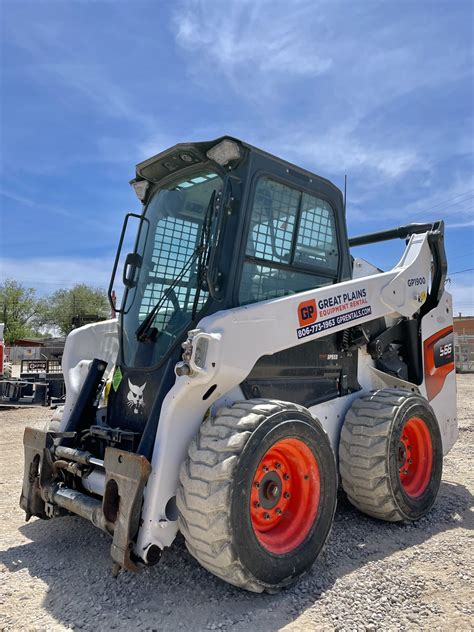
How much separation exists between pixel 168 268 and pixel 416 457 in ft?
9.10

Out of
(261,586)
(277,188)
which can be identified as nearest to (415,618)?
(261,586)

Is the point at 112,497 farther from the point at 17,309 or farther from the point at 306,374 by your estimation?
the point at 17,309

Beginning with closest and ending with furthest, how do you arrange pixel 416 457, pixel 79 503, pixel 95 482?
1. pixel 79 503
2. pixel 95 482
3. pixel 416 457

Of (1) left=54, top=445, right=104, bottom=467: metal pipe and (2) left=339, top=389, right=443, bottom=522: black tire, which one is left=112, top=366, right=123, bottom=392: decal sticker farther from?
(2) left=339, top=389, right=443, bottom=522: black tire

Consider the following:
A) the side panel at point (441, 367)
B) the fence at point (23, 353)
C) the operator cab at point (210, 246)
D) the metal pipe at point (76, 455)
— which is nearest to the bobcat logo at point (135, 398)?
the operator cab at point (210, 246)

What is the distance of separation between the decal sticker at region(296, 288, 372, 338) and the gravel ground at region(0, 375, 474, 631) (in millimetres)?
1625

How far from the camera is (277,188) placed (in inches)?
157

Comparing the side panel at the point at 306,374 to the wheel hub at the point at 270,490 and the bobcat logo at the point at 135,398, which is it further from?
the bobcat logo at the point at 135,398

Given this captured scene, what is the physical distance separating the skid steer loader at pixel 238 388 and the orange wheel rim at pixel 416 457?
0.6 inches

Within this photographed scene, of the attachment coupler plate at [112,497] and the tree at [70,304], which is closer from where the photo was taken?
the attachment coupler plate at [112,497]

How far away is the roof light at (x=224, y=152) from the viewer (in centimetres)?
367

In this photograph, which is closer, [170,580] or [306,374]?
[170,580]

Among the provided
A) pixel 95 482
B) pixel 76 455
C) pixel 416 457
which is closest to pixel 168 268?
pixel 76 455

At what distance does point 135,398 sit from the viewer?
147 inches
